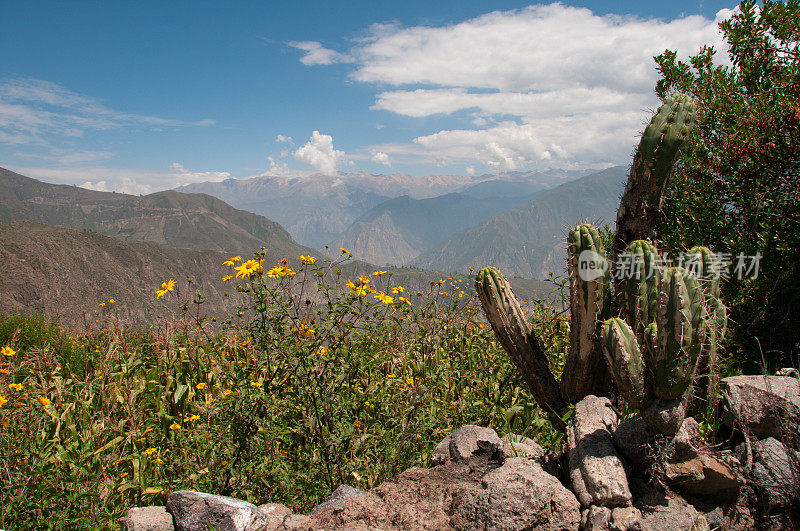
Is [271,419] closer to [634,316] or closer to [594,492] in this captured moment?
[594,492]

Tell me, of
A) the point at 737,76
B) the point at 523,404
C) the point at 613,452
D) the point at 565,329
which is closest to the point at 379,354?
the point at 523,404

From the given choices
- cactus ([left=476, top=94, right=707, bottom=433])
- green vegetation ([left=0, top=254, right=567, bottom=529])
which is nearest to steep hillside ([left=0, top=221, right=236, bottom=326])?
green vegetation ([left=0, top=254, right=567, bottom=529])

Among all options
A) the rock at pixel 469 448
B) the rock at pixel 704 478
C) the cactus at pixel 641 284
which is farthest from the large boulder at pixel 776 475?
the rock at pixel 469 448

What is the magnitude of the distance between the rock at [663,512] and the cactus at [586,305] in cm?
95

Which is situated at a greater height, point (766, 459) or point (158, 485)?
point (766, 459)

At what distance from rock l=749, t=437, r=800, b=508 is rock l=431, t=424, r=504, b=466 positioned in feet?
4.73

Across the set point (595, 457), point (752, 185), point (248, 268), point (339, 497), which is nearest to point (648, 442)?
point (595, 457)

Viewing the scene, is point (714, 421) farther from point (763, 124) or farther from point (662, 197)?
point (763, 124)

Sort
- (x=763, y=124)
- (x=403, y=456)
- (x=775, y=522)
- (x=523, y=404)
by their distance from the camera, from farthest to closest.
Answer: (x=763, y=124) < (x=523, y=404) < (x=403, y=456) < (x=775, y=522)

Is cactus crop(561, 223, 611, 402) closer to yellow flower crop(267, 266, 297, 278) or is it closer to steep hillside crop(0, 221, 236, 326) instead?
yellow flower crop(267, 266, 297, 278)

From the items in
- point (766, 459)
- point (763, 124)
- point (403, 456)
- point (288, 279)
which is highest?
point (763, 124)

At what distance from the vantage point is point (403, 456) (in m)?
3.29

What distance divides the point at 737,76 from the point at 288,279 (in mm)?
5732

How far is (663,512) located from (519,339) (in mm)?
1502
